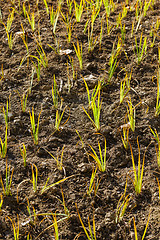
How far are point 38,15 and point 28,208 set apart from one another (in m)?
2.03

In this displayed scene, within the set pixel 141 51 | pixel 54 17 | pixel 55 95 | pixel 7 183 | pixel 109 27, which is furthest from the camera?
pixel 54 17

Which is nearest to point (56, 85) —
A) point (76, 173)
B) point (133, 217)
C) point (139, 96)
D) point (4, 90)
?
point (4, 90)

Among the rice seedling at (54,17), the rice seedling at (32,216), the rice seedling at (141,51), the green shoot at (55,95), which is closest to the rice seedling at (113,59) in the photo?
the rice seedling at (141,51)

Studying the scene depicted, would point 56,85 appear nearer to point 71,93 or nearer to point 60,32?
point 71,93

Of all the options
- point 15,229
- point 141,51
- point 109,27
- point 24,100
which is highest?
point 109,27

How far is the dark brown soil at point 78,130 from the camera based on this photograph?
169 cm

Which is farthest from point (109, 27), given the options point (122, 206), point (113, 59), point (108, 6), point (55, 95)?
point (122, 206)

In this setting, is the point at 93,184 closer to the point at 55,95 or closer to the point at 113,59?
the point at 55,95

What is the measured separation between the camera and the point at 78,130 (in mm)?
2141

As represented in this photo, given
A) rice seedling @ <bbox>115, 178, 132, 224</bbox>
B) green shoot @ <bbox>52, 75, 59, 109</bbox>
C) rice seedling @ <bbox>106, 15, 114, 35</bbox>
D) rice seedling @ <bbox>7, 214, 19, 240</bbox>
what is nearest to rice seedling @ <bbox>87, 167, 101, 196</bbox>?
rice seedling @ <bbox>115, 178, 132, 224</bbox>

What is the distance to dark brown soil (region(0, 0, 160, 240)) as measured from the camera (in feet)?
5.55

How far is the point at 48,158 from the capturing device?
6.59ft

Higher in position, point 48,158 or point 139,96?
point 139,96

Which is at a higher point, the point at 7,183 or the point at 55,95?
the point at 55,95
